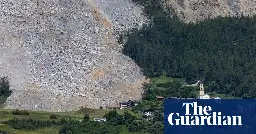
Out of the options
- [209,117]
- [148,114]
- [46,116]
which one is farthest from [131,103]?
[209,117]

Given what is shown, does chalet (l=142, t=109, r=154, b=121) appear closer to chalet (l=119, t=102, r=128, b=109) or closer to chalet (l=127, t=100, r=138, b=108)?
chalet (l=119, t=102, r=128, b=109)

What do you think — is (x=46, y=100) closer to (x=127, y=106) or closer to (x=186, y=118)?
(x=127, y=106)

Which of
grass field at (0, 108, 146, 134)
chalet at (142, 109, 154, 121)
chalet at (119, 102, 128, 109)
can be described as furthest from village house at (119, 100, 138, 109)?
chalet at (142, 109, 154, 121)

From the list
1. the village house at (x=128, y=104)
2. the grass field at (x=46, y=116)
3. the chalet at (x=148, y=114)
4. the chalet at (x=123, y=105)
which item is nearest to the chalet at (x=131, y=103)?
the village house at (x=128, y=104)

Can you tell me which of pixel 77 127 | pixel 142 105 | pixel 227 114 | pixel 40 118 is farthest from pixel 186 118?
pixel 142 105

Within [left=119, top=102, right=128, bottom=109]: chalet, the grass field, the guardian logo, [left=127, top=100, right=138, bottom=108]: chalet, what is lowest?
the guardian logo

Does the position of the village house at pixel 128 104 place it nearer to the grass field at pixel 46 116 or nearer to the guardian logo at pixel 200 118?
the grass field at pixel 46 116

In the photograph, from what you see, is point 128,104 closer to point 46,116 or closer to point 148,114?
point 148,114
